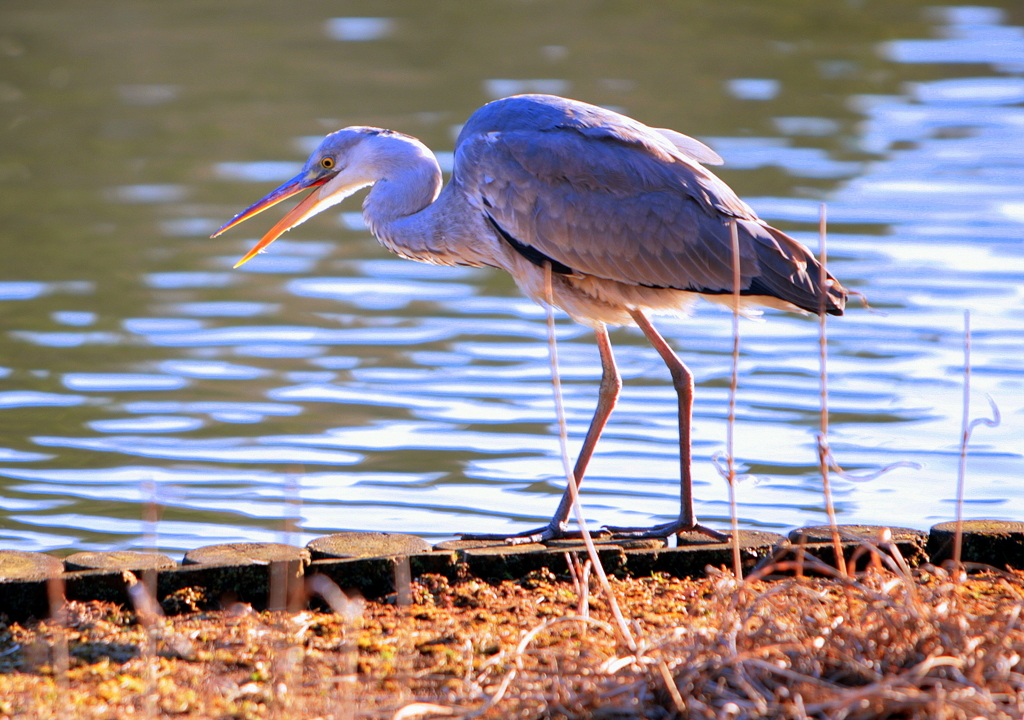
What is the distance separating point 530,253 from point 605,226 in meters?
0.32

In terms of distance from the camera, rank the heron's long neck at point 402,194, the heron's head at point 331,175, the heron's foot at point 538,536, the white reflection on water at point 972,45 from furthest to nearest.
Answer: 1. the white reflection on water at point 972,45
2. the heron's head at point 331,175
3. the heron's long neck at point 402,194
4. the heron's foot at point 538,536

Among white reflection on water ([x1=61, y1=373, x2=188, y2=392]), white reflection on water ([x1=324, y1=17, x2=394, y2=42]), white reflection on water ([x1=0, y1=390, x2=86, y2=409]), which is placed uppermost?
white reflection on water ([x1=324, y1=17, x2=394, y2=42])

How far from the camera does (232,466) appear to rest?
22.1 ft

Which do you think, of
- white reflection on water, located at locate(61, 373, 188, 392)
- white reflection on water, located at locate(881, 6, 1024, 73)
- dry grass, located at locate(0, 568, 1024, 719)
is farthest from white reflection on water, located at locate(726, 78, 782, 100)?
dry grass, located at locate(0, 568, 1024, 719)

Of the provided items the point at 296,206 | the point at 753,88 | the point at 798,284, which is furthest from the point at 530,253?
the point at 753,88

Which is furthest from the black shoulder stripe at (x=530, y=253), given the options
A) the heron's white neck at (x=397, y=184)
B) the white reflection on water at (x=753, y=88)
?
the white reflection on water at (x=753, y=88)

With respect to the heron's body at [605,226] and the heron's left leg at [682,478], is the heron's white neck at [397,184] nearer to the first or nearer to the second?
the heron's body at [605,226]

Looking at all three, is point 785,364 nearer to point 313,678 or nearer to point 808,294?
point 808,294

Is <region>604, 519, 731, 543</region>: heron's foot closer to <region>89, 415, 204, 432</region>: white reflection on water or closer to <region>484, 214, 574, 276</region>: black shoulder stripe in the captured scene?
<region>484, 214, 574, 276</region>: black shoulder stripe

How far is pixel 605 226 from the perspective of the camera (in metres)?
5.39

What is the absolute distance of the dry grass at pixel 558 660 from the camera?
3.12 m

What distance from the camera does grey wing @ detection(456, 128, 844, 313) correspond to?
5.33m

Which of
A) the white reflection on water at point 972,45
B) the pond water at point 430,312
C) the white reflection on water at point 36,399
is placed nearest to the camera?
the pond water at point 430,312

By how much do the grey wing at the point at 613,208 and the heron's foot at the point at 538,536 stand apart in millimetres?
1020
